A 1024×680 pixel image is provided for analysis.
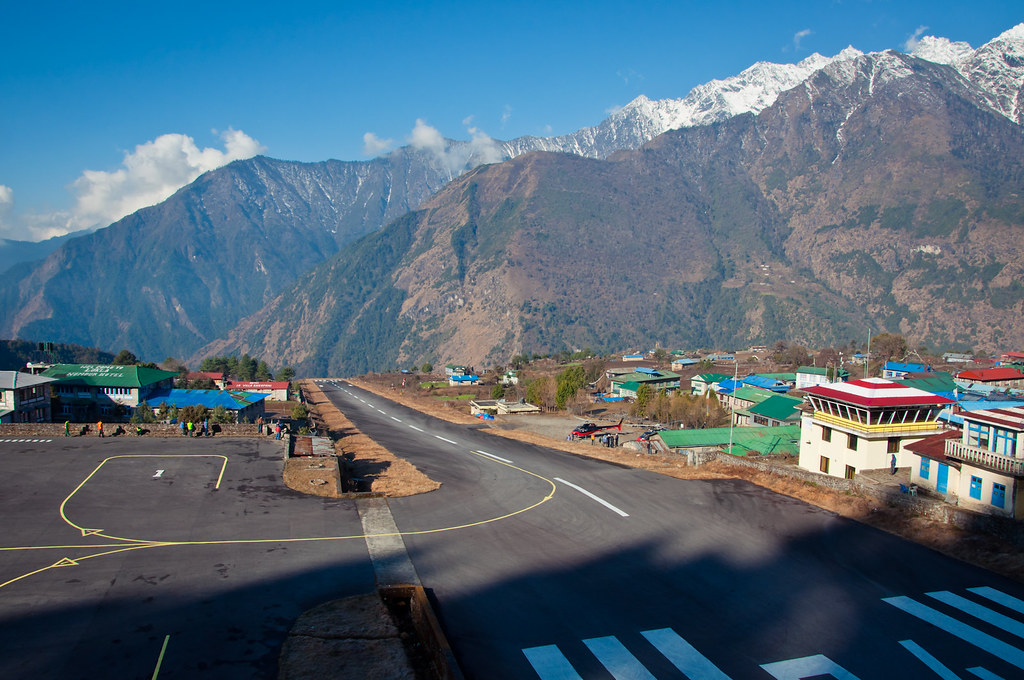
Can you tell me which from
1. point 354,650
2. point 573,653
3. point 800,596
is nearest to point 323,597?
point 354,650

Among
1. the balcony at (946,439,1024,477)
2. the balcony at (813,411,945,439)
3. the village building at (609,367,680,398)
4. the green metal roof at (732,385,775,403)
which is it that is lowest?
the village building at (609,367,680,398)

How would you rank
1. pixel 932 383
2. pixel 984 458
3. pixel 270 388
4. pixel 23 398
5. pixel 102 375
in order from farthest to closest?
1. pixel 270 388
2. pixel 932 383
3. pixel 102 375
4. pixel 23 398
5. pixel 984 458

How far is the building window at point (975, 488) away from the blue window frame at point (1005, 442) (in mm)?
1277

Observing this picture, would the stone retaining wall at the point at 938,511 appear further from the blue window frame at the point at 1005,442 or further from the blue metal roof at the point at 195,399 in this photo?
the blue metal roof at the point at 195,399

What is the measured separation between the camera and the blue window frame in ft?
74.1

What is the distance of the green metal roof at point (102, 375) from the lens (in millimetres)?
68688

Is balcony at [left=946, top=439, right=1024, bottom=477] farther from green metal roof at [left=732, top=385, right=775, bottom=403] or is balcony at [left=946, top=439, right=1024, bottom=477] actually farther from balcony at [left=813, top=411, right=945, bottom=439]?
green metal roof at [left=732, top=385, right=775, bottom=403]

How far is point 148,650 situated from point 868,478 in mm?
29410

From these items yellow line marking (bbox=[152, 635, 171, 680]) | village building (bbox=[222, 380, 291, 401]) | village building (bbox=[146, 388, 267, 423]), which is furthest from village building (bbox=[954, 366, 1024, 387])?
village building (bbox=[222, 380, 291, 401])

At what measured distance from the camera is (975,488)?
2344cm

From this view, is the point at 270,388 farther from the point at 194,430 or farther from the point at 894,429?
the point at 894,429

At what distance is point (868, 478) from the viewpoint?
29016 mm

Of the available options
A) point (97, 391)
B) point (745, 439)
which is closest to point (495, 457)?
point (745, 439)

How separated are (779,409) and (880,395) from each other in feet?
120
